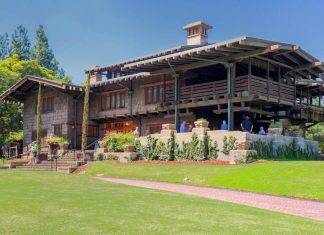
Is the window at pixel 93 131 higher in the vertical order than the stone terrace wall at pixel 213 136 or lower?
higher

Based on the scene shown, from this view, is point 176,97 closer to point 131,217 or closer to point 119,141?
point 119,141

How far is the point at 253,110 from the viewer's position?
25.3 m

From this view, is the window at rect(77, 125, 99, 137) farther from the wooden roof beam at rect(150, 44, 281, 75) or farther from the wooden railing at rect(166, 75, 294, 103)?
the wooden railing at rect(166, 75, 294, 103)

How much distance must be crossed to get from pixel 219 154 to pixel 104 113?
49.6ft

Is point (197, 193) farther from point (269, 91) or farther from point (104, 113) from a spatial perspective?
point (104, 113)

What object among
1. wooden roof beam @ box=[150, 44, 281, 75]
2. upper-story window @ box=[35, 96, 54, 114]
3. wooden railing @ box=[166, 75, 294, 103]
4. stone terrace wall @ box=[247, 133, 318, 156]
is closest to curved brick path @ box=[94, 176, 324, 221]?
stone terrace wall @ box=[247, 133, 318, 156]

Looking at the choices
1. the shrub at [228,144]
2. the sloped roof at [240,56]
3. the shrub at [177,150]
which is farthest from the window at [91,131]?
the shrub at [228,144]

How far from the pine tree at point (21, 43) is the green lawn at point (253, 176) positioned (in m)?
58.3

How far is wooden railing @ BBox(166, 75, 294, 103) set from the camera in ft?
80.9

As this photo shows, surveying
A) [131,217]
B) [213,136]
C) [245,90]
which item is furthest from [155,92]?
[131,217]

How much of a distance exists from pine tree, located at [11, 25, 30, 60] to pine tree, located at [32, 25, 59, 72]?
131 cm

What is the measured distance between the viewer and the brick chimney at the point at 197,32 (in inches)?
1358

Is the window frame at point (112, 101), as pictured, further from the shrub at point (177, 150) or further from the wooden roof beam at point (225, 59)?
the shrub at point (177, 150)

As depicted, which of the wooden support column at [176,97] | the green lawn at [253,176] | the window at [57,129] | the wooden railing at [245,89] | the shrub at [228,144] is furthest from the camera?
the window at [57,129]
